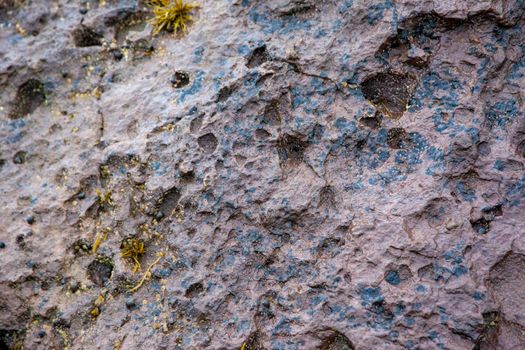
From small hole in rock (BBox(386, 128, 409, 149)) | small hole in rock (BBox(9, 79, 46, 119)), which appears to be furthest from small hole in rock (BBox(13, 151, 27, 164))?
small hole in rock (BBox(386, 128, 409, 149))

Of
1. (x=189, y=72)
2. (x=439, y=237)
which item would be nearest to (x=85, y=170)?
(x=189, y=72)

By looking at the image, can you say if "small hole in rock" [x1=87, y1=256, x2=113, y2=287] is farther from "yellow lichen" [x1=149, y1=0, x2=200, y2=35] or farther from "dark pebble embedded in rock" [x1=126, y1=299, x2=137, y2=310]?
"yellow lichen" [x1=149, y1=0, x2=200, y2=35]

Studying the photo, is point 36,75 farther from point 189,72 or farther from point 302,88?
point 302,88

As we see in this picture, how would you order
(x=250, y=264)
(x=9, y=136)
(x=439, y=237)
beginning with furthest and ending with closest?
(x=9, y=136), (x=250, y=264), (x=439, y=237)

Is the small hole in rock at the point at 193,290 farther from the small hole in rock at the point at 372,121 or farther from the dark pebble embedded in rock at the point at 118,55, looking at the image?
the dark pebble embedded in rock at the point at 118,55

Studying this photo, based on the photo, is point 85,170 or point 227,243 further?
point 85,170

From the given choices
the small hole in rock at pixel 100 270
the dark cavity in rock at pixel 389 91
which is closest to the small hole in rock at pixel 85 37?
the small hole in rock at pixel 100 270

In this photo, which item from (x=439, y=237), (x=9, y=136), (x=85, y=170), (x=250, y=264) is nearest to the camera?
(x=439, y=237)
